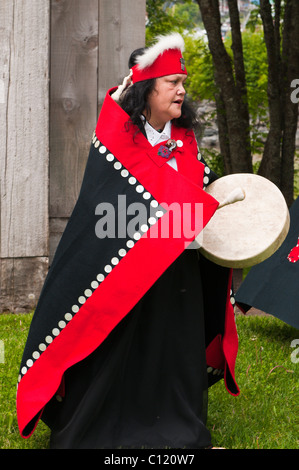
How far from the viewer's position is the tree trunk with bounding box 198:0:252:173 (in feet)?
25.7

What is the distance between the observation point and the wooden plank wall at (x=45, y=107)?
5.23 meters

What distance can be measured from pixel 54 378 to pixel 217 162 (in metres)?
7.29

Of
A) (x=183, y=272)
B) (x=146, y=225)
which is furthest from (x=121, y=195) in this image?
(x=183, y=272)

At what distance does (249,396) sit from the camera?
3.96 meters

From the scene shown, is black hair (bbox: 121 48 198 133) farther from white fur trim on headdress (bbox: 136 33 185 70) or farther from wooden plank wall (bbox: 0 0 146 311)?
wooden plank wall (bbox: 0 0 146 311)

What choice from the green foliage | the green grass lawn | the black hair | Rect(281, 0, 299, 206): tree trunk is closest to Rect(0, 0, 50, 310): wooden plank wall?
the green grass lawn

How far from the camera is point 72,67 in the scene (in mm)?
5516

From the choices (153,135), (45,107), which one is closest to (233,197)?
(153,135)

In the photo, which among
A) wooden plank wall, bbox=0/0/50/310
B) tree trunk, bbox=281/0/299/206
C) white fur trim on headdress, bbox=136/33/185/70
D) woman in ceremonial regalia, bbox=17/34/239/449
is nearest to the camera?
woman in ceremonial regalia, bbox=17/34/239/449

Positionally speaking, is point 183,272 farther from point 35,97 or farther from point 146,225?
point 35,97

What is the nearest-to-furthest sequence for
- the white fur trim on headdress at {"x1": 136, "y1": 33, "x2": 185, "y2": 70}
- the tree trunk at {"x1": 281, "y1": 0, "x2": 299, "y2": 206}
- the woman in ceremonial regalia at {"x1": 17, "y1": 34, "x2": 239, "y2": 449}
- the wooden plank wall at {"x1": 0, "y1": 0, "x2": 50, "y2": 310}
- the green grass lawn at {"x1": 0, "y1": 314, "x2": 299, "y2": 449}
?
the woman in ceremonial regalia at {"x1": 17, "y1": 34, "x2": 239, "y2": 449}, the white fur trim on headdress at {"x1": 136, "y1": 33, "x2": 185, "y2": 70}, the green grass lawn at {"x1": 0, "y1": 314, "x2": 299, "y2": 449}, the wooden plank wall at {"x1": 0, "y1": 0, "x2": 50, "y2": 310}, the tree trunk at {"x1": 281, "y1": 0, "x2": 299, "y2": 206}

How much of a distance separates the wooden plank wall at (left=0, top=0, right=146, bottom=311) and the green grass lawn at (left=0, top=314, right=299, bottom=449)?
54cm

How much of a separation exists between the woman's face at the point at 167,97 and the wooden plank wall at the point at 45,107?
233 cm

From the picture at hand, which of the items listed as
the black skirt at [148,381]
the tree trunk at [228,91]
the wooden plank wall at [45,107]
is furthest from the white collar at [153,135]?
the tree trunk at [228,91]
